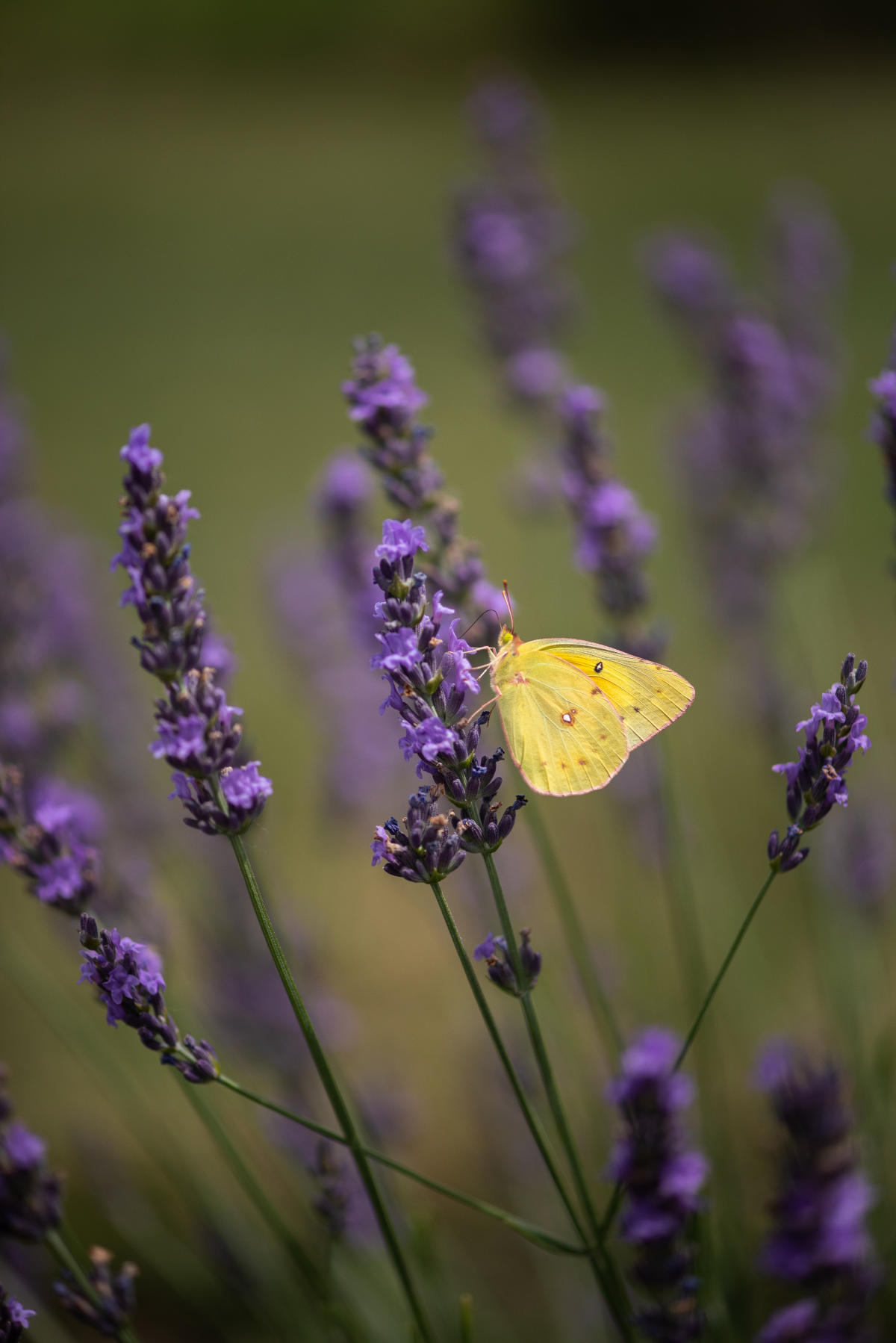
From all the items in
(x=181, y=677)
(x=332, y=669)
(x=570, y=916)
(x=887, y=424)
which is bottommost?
(x=181, y=677)

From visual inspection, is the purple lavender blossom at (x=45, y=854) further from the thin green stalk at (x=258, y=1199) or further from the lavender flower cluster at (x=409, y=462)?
the lavender flower cluster at (x=409, y=462)

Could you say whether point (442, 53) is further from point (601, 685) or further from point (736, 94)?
point (601, 685)

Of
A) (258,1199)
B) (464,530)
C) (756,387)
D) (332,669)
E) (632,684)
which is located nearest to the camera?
(258,1199)

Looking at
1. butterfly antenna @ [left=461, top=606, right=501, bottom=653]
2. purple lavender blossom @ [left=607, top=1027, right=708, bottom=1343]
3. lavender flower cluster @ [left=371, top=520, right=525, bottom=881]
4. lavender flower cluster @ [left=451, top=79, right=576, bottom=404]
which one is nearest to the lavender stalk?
lavender flower cluster @ [left=371, top=520, right=525, bottom=881]

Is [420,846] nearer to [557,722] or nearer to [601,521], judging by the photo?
[557,722]

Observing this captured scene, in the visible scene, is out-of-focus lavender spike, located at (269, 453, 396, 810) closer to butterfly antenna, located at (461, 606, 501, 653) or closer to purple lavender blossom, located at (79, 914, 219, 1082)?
butterfly antenna, located at (461, 606, 501, 653)

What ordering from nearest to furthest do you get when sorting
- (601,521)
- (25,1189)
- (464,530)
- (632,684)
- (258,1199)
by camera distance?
(25,1189), (258,1199), (632,684), (601,521), (464,530)

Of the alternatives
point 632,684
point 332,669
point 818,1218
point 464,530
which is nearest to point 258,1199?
point 818,1218

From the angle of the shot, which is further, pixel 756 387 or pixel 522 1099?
pixel 756 387
